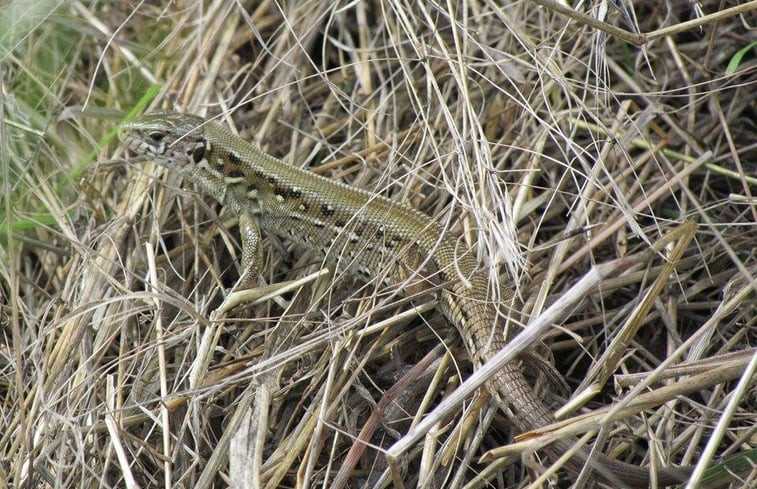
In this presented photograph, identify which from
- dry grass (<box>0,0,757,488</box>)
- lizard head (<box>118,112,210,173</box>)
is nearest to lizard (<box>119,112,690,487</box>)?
lizard head (<box>118,112,210,173</box>)

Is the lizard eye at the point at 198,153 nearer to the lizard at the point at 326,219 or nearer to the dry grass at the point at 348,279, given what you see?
the lizard at the point at 326,219

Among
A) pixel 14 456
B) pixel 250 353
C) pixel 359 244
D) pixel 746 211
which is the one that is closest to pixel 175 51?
pixel 359 244

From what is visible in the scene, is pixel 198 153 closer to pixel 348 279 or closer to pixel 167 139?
pixel 167 139

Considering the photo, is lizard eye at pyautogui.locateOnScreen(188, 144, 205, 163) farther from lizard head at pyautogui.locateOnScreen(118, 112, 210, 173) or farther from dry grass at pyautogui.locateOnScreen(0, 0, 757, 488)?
dry grass at pyautogui.locateOnScreen(0, 0, 757, 488)

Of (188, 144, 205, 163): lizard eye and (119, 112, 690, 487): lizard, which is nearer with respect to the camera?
(119, 112, 690, 487): lizard

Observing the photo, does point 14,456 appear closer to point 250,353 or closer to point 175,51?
point 250,353

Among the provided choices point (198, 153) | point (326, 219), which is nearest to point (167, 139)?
point (198, 153)
